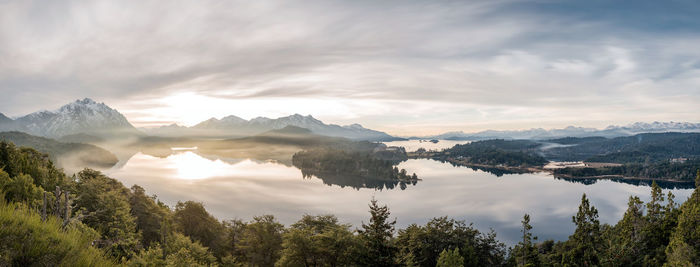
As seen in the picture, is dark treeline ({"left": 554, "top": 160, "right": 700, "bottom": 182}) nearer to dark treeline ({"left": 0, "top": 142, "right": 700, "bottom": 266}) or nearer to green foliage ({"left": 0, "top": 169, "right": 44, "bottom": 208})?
dark treeline ({"left": 0, "top": 142, "right": 700, "bottom": 266})

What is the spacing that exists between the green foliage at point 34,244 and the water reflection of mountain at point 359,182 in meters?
109

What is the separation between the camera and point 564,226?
69.5m

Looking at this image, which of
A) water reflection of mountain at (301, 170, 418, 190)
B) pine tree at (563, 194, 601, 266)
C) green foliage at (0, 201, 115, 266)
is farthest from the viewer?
water reflection of mountain at (301, 170, 418, 190)

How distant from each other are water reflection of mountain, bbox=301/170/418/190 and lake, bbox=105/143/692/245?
62.0 inches

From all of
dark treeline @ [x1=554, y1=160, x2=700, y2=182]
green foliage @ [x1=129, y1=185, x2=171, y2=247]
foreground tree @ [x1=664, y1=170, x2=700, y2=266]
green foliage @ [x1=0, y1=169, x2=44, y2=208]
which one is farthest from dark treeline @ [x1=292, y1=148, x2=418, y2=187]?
green foliage @ [x1=0, y1=169, x2=44, y2=208]

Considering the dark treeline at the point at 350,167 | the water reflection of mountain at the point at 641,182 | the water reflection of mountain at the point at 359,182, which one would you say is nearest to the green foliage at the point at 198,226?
the water reflection of mountain at the point at 359,182

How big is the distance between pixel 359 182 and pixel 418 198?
3465 centimetres

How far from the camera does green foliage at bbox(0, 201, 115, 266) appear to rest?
4.52m

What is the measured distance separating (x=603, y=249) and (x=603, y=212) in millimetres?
66296

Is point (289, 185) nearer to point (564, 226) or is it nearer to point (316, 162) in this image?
point (316, 162)

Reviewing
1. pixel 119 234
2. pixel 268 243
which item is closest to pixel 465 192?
pixel 268 243

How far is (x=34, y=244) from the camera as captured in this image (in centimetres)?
476

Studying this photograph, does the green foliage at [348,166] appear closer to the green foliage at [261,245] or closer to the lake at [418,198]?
the lake at [418,198]

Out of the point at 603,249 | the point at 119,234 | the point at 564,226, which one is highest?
the point at 119,234
